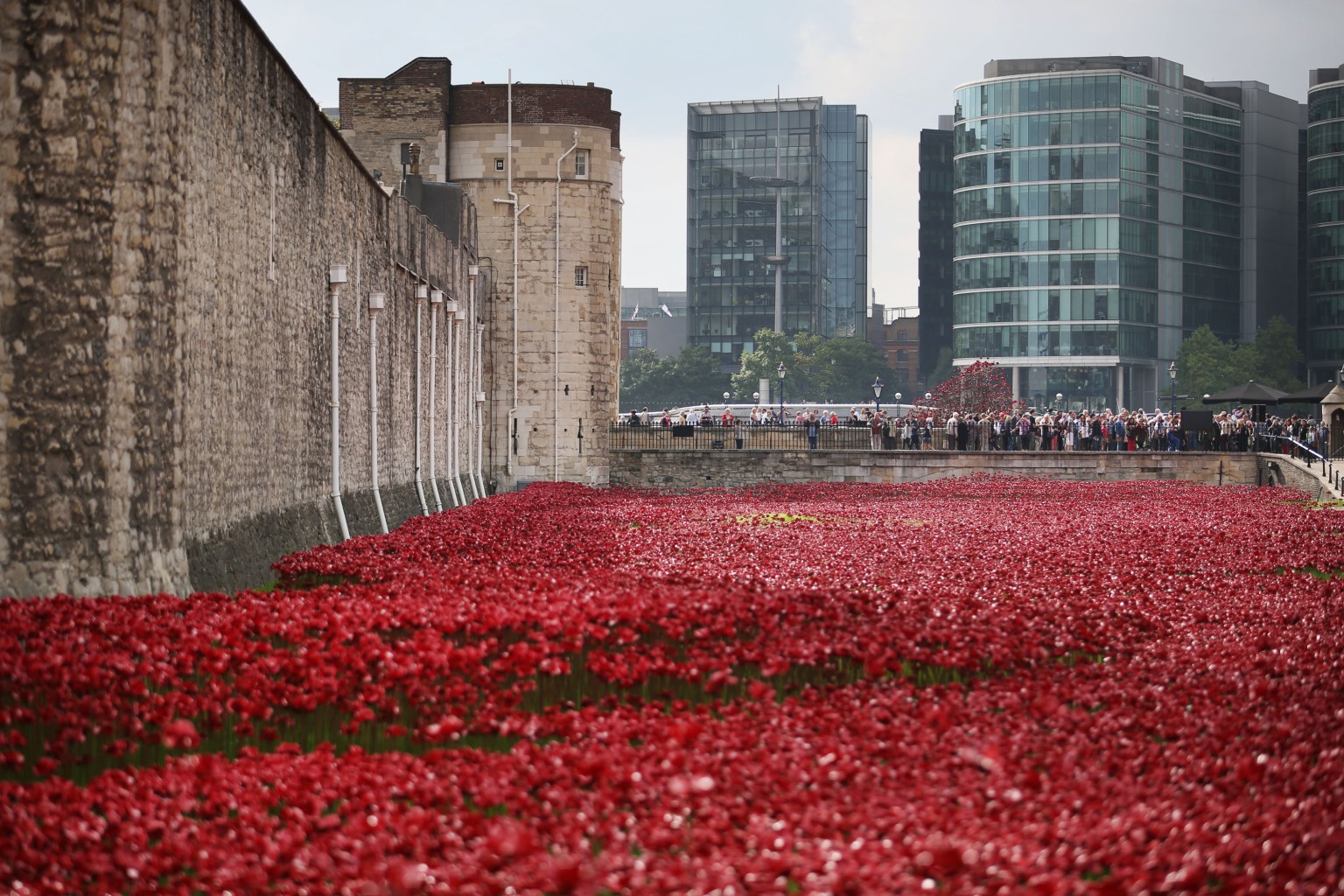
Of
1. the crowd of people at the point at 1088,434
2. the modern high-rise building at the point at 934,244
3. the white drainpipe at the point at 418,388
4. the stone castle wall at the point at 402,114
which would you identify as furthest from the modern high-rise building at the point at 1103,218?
the white drainpipe at the point at 418,388

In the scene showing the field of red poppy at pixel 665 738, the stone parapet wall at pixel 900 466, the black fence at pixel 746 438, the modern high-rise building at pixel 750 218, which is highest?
the modern high-rise building at pixel 750 218

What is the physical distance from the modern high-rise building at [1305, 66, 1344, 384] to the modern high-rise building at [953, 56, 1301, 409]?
3.88 metres

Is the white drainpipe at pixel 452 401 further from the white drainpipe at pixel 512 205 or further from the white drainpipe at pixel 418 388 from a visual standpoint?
the white drainpipe at pixel 512 205

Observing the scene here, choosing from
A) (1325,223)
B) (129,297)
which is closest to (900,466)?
(129,297)

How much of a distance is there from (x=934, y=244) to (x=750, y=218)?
2082 cm

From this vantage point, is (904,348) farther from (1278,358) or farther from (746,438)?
(746,438)

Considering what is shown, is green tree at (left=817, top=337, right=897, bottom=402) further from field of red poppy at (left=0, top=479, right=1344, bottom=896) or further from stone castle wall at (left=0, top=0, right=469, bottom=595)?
field of red poppy at (left=0, top=479, right=1344, bottom=896)

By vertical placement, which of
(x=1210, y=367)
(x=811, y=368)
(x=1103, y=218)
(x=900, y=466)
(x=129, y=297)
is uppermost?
(x=1103, y=218)

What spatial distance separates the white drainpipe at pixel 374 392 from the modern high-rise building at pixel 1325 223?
357 ft

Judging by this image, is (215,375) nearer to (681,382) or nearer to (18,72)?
(18,72)

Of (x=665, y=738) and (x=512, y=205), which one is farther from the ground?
(x=512, y=205)

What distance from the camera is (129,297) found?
12.6 m

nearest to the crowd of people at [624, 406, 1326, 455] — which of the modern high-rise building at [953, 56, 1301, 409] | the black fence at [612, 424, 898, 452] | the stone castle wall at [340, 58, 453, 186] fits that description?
the black fence at [612, 424, 898, 452]

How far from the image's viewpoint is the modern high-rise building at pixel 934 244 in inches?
6476
